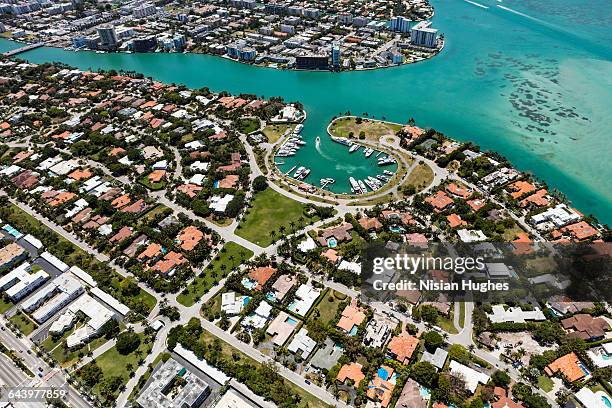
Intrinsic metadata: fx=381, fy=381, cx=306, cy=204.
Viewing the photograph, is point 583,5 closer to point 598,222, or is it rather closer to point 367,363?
point 598,222

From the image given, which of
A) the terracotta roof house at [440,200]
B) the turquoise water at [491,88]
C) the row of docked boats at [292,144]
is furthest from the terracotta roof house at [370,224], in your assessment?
the row of docked boats at [292,144]

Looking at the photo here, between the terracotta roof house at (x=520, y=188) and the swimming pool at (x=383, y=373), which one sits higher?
the terracotta roof house at (x=520, y=188)

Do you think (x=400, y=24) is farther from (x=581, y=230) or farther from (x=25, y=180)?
(x=25, y=180)

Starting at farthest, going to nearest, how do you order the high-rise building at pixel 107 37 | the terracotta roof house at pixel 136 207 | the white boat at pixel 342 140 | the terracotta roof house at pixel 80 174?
the high-rise building at pixel 107 37 → the white boat at pixel 342 140 → the terracotta roof house at pixel 80 174 → the terracotta roof house at pixel 136 207

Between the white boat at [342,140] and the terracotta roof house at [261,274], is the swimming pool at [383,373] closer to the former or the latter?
the terracotta roof house at [261,274]

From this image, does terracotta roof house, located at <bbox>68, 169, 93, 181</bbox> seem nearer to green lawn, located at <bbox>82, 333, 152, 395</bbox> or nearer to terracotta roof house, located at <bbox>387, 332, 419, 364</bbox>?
green lawn, located at <bbox>82, 333, 152, 395</bbox>

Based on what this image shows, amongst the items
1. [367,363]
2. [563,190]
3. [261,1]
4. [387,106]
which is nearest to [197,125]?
[387,106]

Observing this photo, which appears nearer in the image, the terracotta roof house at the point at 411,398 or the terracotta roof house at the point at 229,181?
the terracotta roof house at the point at 411,398
